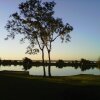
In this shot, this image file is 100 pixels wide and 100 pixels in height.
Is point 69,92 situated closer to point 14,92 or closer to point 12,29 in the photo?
point 14,92

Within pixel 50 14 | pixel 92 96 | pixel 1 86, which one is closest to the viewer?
pixel 92 96

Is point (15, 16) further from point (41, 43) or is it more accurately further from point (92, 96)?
point (92, 96)

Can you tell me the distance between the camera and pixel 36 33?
175 feet

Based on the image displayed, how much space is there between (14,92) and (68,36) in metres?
30.7

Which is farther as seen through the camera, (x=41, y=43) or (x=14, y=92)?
(x=41, y=43)

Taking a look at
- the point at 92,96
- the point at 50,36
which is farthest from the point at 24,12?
the point at 92,96

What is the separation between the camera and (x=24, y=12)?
53.4 meters

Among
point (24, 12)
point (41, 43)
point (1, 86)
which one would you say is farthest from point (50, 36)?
point (1, 86)

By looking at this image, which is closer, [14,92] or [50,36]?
[14,92]

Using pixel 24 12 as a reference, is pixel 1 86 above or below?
below

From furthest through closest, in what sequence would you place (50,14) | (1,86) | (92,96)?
(50,14)
(1,86)
(92,96)

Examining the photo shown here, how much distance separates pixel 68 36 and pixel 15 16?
934 cm

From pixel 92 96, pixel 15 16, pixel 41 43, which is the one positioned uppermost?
pixel 15 16

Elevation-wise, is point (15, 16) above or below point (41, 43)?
above
